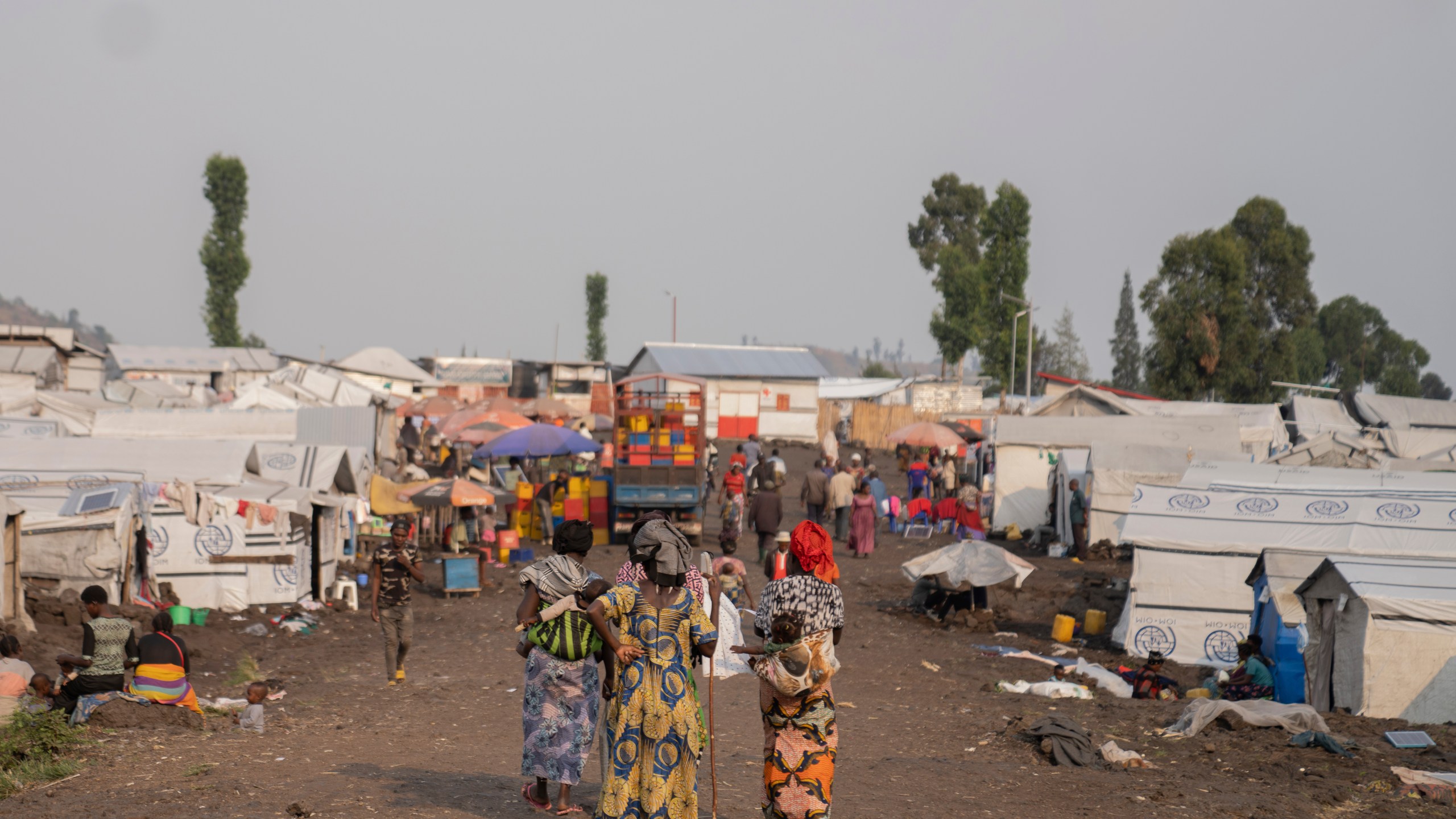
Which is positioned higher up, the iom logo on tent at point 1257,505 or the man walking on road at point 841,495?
the iom logo on tent at point 1257,505

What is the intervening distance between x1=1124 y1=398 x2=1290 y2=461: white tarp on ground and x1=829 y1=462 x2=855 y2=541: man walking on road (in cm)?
986

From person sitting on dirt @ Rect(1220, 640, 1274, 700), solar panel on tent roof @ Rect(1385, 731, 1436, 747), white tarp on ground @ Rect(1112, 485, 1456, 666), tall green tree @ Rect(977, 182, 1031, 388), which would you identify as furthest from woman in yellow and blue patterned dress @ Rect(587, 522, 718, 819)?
tall green tree @ Rect(977, 182, 1031, 388)

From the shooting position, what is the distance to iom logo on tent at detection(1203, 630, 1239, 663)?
15.0 meters

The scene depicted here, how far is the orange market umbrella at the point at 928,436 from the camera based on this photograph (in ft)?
96.1

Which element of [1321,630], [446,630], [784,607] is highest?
[784,607]

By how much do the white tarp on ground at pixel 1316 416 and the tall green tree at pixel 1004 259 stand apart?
2362 cm

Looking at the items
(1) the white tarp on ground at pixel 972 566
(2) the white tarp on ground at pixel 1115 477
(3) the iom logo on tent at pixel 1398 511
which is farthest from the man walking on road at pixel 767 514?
(3) the iom logo on tent at pixel 1398 511

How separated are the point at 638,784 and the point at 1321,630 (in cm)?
959

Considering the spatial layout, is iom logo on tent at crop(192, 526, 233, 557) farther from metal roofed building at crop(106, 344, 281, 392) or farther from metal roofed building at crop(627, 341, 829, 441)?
metal roofed building at crop(106, 344, 281, 392)

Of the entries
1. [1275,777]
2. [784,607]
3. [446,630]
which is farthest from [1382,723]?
[446,630]

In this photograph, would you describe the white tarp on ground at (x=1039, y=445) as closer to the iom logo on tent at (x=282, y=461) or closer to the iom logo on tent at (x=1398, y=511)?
the iom logo on tent at (x=1398, y=511)

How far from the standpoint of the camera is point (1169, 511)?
52.9ft

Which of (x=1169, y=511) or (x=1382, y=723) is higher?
(x=1169, y=511)

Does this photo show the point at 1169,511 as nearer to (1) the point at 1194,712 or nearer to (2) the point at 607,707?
(1) the point at 1194,712
